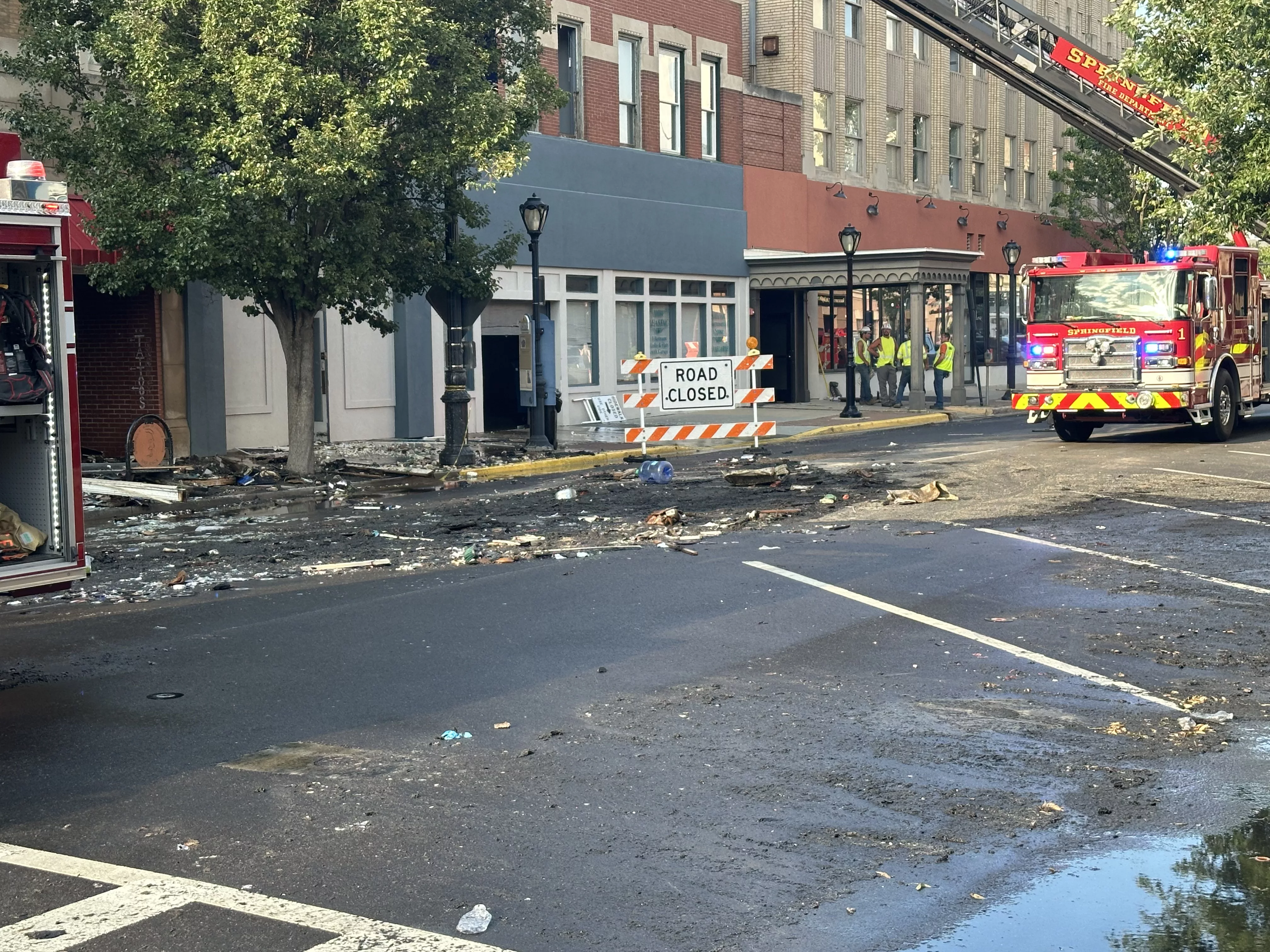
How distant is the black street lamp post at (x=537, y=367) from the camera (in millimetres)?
23859

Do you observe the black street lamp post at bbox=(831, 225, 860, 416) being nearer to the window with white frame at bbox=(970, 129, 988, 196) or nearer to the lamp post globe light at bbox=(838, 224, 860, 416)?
the lamp post globe light at bbox=(838, 224, 860, 416)

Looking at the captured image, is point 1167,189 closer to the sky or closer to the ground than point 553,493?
closer to the sky

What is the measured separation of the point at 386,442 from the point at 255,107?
Result: 374 inches

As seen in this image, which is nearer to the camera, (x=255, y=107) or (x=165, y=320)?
(x=255, y=107)

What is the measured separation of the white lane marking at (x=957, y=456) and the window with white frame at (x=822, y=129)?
18930 millimetres

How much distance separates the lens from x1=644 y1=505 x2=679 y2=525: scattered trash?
14461 mm

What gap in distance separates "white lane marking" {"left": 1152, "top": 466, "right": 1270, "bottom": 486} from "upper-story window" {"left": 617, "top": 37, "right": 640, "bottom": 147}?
57.9ft

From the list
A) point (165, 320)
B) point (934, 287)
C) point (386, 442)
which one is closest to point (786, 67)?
point (934, 287)

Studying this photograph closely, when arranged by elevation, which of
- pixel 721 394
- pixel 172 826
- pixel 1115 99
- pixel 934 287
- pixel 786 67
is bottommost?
pixel 172 826

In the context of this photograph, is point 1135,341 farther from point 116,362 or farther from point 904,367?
point 116,362

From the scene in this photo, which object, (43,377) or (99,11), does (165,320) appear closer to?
(99,11)

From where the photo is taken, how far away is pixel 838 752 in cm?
645

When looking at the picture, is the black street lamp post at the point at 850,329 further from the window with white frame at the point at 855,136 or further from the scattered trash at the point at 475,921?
the scattered trash at the point at 475,921

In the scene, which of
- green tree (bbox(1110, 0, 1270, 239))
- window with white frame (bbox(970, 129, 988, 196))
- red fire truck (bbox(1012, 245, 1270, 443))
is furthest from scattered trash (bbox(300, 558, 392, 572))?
window with white frame (bbox(970, 129, 988, 196))
